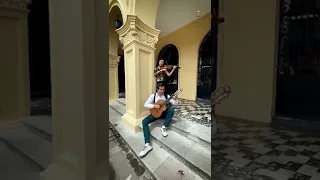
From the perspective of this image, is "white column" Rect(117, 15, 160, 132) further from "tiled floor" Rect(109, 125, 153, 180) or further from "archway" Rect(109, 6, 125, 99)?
"archway" Rect(109, 6, 125, 99)

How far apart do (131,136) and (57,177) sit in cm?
158

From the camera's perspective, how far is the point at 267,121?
289cm

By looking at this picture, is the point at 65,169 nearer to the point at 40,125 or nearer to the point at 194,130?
the point at 194,130

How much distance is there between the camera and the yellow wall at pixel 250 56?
7.90 ft

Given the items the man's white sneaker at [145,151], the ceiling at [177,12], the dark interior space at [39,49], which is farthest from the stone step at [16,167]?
the ceiling at [177,12]

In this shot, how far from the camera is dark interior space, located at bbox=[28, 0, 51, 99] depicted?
421 cm

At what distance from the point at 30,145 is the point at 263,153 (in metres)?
2.40

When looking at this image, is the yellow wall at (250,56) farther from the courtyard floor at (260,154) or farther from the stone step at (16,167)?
the stone step at (16,167)

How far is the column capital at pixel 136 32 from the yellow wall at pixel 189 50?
2.70 meters

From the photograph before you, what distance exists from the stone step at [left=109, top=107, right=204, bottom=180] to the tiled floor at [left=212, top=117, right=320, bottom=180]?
0.34 m

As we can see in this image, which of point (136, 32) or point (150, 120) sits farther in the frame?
point (136, 32)

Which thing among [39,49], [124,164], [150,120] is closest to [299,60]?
[150,120]

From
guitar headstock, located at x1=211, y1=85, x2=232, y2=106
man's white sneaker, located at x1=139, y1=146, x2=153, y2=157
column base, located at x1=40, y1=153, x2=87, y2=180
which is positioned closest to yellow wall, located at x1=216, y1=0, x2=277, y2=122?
man's white sneaker, located at x1=139, y1=146, x2=153, y2=157

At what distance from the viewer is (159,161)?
85.9 inches
